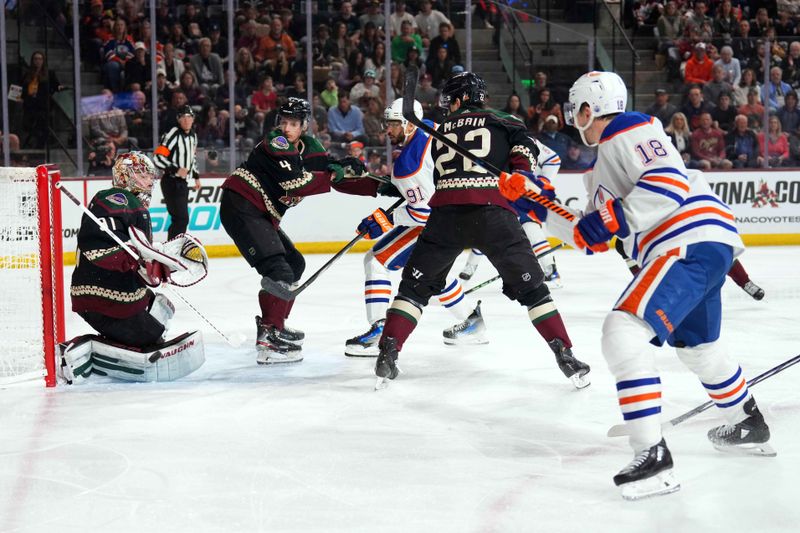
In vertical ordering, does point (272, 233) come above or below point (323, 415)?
above

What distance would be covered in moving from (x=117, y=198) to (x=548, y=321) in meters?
1.62

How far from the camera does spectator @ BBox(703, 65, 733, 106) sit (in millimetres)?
9289

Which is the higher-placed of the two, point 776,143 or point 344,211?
point 776,143

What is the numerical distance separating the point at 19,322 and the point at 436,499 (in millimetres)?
2334

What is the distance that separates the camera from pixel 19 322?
14.1ft

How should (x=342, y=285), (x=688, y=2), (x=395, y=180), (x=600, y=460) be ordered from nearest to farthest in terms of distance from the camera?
(x=600, y=460) → (x=395, y=180) → (x=342, y=285) → (x=688, y=2)

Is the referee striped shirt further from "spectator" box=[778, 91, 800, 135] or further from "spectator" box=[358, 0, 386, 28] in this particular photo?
"spectator" box=[778, 91, 800, 135]

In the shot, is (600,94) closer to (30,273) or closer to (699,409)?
(699,409)

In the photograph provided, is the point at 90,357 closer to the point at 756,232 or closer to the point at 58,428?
the point at 58,428

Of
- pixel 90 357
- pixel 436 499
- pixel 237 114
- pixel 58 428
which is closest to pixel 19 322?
pixel 90 357

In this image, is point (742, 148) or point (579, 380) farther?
point (742, 148)

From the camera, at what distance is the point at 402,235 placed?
14.9ft

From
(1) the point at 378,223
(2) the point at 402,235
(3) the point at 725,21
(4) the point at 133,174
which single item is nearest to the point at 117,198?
(4) the point at 133,174

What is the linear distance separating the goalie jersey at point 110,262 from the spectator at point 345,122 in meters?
4.86
